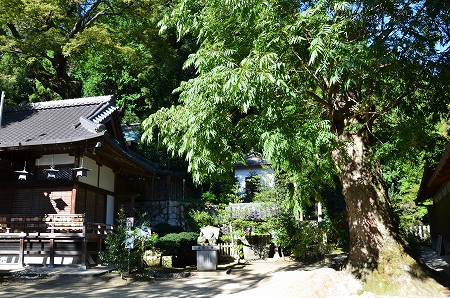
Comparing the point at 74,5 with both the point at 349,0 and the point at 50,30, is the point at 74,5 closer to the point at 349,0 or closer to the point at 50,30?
the point at 50,30

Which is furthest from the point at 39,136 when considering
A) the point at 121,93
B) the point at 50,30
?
the point at 121,93

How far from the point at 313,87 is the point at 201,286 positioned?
6.02m

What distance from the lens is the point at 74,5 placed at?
71.2 feet

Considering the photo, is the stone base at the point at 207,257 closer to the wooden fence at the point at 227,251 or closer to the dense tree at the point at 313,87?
the wooden fence at the point at 227,251

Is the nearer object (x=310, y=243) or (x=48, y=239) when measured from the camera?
(x=48, y=239)

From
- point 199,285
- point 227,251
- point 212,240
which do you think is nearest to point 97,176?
point 212,240

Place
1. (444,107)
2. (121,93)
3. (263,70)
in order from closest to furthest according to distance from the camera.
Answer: (263,70)
(444,107)
(121,93)

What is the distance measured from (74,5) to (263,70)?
63.9 feet

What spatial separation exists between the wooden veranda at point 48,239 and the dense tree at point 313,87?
6323 mm

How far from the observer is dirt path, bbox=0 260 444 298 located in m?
8.53

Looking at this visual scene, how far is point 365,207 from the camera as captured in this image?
8711 millimetres

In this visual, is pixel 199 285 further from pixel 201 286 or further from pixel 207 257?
pixel 207 257

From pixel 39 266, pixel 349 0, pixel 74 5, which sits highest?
pixel 74 5

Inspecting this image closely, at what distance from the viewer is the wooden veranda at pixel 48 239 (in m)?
12.4
